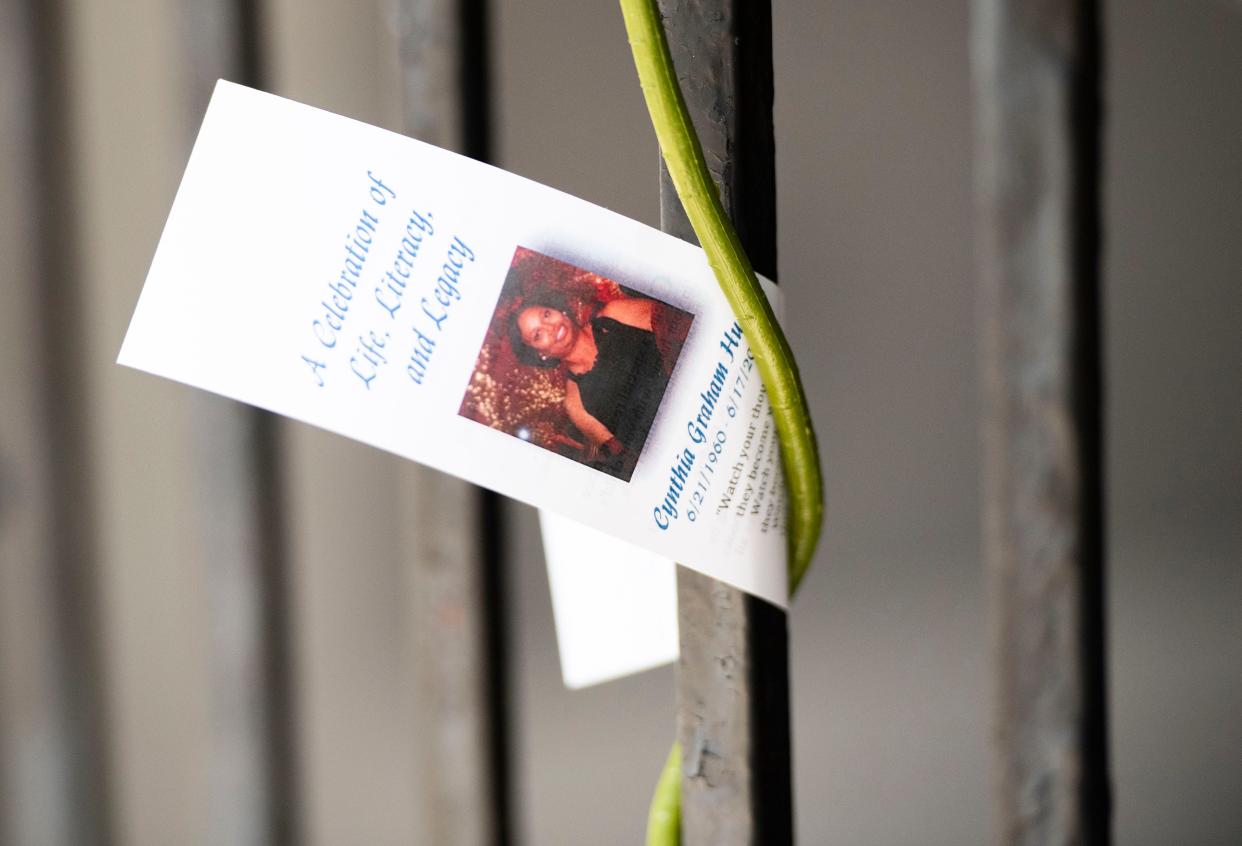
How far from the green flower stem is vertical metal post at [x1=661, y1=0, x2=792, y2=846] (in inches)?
0.7

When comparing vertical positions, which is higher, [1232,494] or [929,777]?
[1232,494]

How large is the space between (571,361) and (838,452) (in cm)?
81

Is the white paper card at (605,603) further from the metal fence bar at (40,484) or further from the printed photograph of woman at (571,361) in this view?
the metal fence bar at (40,484)

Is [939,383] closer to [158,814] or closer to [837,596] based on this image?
[837,596]

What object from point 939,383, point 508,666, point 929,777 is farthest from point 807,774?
point 508,666

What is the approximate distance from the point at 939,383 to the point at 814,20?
1.31 feet

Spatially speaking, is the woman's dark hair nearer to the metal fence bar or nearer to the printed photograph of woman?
the printed photograph of woman

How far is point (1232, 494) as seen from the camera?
1054 millimetres

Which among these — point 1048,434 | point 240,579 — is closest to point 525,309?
point 1048,434

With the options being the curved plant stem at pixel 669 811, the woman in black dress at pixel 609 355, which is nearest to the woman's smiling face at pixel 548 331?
the woman in black dress at pixel 609 355

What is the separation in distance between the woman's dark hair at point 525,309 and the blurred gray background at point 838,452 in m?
0.69

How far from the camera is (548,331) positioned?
0.91ft

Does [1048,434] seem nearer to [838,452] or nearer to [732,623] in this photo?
[732,623]

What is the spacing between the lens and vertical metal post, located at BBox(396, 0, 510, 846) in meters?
0.52
